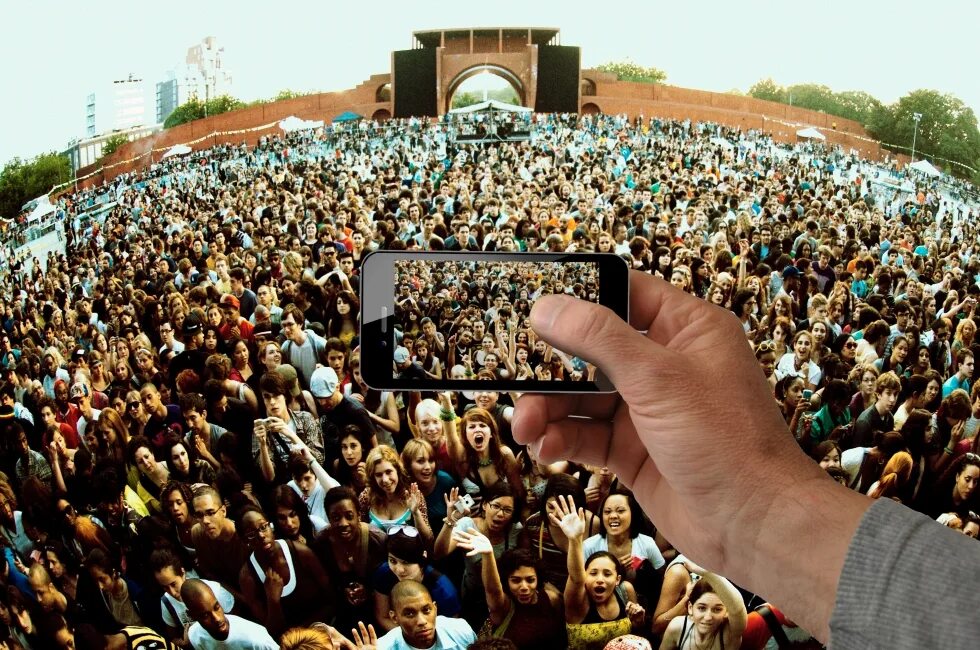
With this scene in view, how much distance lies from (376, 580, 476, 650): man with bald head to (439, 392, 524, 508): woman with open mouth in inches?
22.9

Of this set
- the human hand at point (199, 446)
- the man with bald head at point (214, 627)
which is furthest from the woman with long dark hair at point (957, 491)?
the human hand at point (199, 446)

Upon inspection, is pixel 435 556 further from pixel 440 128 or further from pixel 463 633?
pixel 440 128

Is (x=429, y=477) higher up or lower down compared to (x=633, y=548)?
higher up

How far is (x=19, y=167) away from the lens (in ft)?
17.1

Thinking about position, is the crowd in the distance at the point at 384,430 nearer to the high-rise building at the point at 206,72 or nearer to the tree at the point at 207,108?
the tree at the point at 207,108

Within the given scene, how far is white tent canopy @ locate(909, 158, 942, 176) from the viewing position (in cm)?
523

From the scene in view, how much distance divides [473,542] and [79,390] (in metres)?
2.44

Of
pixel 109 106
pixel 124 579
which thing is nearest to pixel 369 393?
pixel 124 579

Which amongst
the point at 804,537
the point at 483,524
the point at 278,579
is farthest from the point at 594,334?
the point at 278,579

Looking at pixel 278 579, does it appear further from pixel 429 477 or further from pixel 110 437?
pixel 110 437

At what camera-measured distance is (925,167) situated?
5.23 m

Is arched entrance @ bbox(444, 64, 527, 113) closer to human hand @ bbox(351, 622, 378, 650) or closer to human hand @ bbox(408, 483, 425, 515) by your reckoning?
human hand @ bbox(408, 483, 425, 515)

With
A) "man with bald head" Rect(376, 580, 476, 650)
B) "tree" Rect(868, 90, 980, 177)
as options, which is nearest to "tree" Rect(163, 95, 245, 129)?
"man with bald head" Rect(376, 580, 476, 650)

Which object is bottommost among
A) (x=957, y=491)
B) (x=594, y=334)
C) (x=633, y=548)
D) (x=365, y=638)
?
(x=365, y=638)
